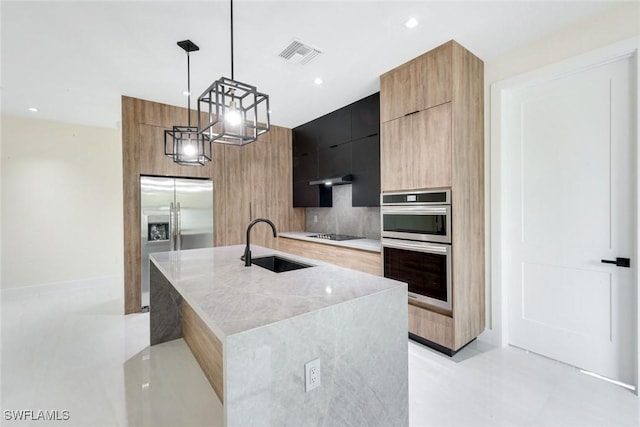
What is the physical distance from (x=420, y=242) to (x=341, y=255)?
116 cm

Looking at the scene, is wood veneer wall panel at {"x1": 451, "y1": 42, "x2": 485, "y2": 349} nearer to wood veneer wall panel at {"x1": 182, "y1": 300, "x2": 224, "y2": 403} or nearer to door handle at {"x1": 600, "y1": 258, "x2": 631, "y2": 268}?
door handle at {"x1": 600, "y1": 258, "x2": 631, "y2": 268}

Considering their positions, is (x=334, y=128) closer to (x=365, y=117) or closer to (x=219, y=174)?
(x=365, y=117)

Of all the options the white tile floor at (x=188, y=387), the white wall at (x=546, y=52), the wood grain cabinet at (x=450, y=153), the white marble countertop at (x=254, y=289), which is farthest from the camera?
the wood grain cabinet at (x=450, y=153)

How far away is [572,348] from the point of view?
233cm

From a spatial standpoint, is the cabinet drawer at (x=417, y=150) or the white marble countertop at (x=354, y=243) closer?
the cabinet drawer at (x=417, y=150)

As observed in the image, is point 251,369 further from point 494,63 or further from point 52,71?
point 52,71

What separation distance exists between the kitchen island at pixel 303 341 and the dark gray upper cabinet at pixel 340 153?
6.47 feet

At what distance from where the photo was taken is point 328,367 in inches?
46.3

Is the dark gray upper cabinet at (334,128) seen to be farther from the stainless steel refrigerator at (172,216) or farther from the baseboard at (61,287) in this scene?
the baseboard at (61,287)

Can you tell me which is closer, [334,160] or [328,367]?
[328,367]

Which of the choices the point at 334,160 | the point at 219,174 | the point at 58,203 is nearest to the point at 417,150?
the point at 334,160

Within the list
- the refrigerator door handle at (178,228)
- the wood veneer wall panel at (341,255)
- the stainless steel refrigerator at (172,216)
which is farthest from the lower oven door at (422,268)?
the refrigerator door handle at (178,228)

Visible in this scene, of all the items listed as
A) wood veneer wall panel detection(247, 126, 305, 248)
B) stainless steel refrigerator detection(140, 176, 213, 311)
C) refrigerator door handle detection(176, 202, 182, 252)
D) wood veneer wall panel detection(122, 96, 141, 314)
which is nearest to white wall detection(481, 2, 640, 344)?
wood veneer wall panel detection(247, 126, 305, 248)

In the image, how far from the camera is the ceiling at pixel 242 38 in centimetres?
203
